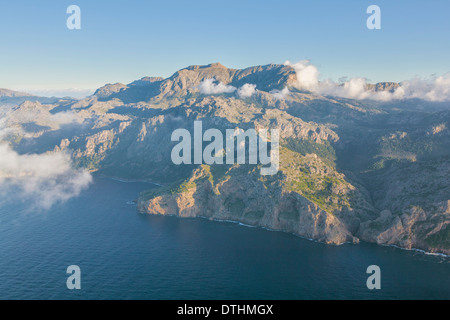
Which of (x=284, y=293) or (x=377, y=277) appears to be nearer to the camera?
(x=284, y=293)

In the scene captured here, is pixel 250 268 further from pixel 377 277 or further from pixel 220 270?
pixel 377 277
